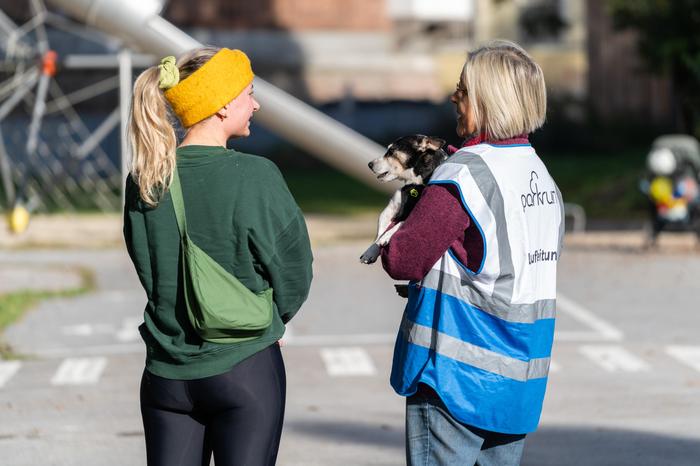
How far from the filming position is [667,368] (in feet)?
35.7

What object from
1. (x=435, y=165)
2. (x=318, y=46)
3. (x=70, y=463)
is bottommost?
(x=318, y=46)

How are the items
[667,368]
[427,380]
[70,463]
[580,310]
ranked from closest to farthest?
[427,380]
[70,463]
[667,368]
[580,310]

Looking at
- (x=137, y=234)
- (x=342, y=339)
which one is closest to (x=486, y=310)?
(x=137, y=234)

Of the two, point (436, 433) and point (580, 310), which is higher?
point (436, 433)

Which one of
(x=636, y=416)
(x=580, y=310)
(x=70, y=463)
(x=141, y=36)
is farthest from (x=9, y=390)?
(x=141, y=36)

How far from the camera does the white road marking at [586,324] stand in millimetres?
12664

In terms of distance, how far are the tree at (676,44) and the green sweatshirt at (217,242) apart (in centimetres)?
2087

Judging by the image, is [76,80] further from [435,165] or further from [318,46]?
[435,165]

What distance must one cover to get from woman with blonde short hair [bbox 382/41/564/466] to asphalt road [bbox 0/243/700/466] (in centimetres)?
347

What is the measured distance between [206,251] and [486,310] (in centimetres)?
80

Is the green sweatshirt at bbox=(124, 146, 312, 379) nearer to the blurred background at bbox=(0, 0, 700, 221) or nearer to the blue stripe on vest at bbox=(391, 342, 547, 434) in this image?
the blue stripe on vest at bbox=(391, 342, 547, 434)

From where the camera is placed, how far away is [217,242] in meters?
4.00

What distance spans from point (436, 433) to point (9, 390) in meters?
6.57

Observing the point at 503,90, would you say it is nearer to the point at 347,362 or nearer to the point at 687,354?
the point at 347,362
